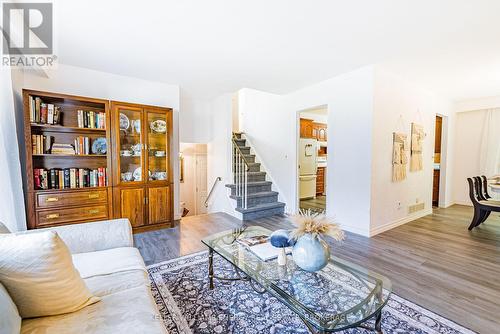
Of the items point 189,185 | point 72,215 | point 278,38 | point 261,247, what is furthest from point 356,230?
point 189,185

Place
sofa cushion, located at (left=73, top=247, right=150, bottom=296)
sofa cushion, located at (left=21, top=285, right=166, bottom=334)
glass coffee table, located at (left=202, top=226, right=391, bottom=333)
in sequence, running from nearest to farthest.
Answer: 1. sofa cushion, located at (left=21, top=285, right=166, bottom=334)
2. glass coffee table, located at (left=202, top=226, right=391, bottom=333)
3. sofa cushion, located at (left=73, top=247, right=150, bottom=296)

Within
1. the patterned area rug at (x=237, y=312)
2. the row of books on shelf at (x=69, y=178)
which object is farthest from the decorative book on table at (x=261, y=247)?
the row of books on shelf at (x=69, y=178)

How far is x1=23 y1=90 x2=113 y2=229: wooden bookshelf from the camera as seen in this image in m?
2.77

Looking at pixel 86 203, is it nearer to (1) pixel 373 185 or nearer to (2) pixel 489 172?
(1) pixel 373 185

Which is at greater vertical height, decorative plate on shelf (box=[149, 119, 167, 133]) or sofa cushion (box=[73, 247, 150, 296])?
decorative plate on shelf (box=[149, 119, 167, 133])

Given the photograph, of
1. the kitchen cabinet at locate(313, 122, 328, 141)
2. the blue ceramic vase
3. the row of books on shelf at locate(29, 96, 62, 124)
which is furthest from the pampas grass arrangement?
the kitchen cabinet at locate(313, 122, 328, 141)

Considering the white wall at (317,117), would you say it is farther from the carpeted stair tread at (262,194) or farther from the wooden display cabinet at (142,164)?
the wooden display cabinet at (142,164)

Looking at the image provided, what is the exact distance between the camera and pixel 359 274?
61.4 inches

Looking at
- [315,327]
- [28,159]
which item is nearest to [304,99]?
[315,327]

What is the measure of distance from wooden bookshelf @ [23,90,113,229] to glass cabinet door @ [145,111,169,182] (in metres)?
0.57

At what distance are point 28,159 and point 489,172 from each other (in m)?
8.27

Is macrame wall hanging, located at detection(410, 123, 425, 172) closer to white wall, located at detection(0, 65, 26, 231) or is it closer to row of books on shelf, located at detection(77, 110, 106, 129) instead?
row of books on shelf, located at detection(77, 110, 106, 129)

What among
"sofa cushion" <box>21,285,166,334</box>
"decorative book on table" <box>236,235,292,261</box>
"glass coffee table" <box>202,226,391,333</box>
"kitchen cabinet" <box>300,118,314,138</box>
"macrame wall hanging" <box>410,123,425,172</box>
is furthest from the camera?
"kitchen cabinet" <box>300,118,314,138</box>

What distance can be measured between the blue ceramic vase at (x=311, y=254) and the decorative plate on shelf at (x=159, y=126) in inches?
119
